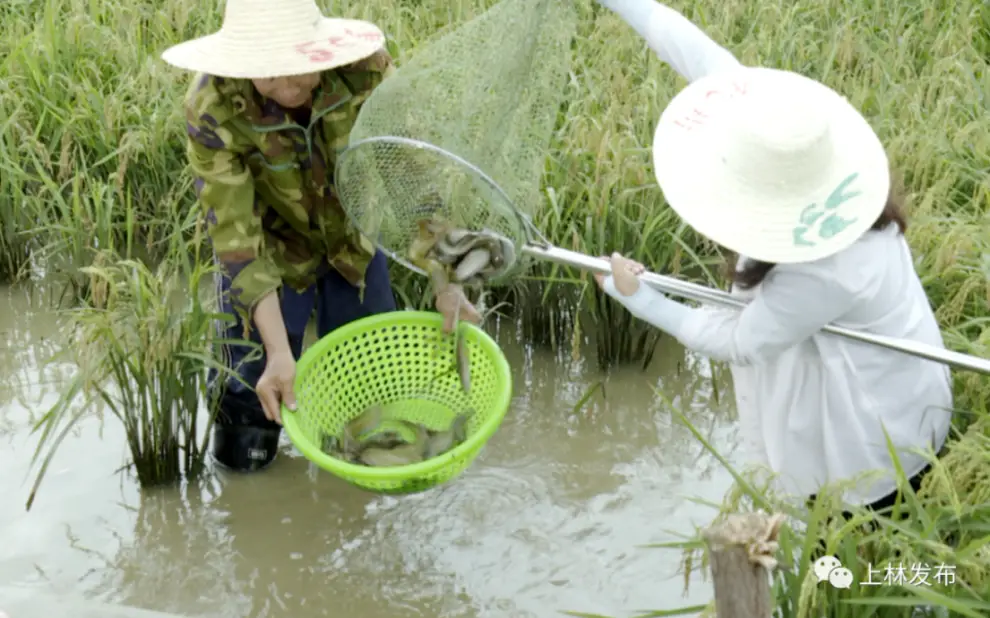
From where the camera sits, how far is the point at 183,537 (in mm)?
2883

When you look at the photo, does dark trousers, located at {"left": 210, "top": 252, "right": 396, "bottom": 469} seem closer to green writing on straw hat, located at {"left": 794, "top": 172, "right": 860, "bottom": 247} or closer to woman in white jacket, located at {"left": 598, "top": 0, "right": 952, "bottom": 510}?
woman in white jacket, located at {"left": 598, "top": 0, "right": 952, "bottom": 510}

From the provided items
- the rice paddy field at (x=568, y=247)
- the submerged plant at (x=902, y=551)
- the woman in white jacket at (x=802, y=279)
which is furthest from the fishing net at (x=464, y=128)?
the submerged plant at (x=902, y=551)

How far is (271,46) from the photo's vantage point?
2.34m

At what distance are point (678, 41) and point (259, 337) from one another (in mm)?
1304

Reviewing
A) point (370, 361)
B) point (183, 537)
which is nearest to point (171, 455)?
point (183, 537)

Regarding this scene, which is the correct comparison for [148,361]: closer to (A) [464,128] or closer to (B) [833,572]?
(A) [464,128]

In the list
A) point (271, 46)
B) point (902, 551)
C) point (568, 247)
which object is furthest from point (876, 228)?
point (568, 247)

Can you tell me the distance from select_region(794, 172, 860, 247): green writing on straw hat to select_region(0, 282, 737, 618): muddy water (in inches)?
42.6

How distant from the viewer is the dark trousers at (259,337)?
113 inches

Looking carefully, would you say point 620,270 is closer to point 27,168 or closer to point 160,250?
point 160,250

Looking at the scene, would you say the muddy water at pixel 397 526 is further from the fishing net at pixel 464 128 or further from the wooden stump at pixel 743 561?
the wooden stump at pixel 743 561

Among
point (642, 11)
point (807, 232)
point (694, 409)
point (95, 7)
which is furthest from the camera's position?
point (95, 7)

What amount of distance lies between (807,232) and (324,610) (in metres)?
1.49

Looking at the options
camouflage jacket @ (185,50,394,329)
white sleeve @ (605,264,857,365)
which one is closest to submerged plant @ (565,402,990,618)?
white sleeve @ (605,264,857,365)
